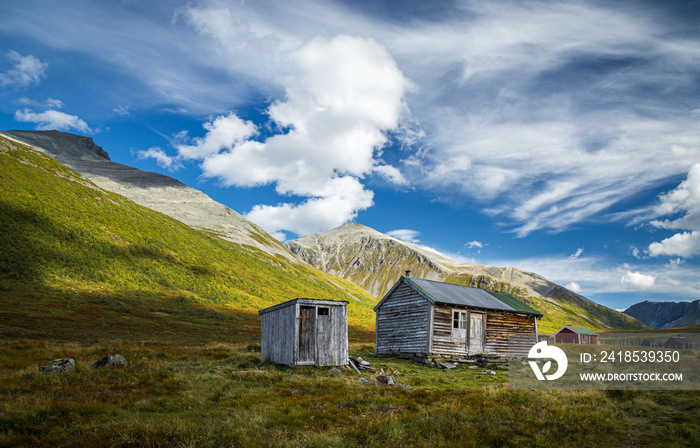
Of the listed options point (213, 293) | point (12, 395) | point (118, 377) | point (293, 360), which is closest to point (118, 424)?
point (12, 395)

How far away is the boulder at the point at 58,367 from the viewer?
1610 cm

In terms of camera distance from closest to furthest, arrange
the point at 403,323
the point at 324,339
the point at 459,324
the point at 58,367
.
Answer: the point at 58,367 < the point at 324,339 < the point at 459,324 < the point at 403,323

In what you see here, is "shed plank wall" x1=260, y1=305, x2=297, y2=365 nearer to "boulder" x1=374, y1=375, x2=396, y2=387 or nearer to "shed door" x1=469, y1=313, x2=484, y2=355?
"boulder" x1=374, y1=375, x2=396, y2=387

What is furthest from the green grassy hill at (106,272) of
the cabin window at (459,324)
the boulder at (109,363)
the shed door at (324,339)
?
the cabin window at (459,324)

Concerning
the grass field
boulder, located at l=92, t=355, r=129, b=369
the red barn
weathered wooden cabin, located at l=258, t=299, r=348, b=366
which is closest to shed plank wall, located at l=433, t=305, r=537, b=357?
the grass field

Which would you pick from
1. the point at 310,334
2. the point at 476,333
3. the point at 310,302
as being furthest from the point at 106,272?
the point at 476,333

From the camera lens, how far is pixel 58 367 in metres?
16.4

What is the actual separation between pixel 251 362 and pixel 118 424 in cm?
1487

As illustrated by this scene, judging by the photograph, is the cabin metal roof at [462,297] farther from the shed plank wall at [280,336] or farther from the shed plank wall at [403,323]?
the shed plank wall at [280,336]

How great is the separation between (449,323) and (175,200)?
6253 inches

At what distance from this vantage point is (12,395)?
40.5 feet

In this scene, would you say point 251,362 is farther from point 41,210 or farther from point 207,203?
point 207,203

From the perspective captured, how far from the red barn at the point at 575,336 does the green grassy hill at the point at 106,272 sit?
4431cm

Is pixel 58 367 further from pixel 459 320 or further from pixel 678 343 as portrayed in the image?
pixel 678 343
